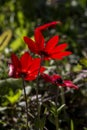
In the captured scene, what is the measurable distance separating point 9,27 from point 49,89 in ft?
4.19

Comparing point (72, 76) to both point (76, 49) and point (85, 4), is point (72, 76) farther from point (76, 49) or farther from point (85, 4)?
point (85, 4)

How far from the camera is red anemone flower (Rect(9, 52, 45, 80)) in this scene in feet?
3.89

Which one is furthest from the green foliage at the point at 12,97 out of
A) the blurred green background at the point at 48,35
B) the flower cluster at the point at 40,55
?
the flower cluster at the point at 40,55

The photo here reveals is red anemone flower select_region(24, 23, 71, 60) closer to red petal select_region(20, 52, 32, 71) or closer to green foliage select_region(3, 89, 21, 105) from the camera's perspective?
red petal select_region(20, 52, 32, 71)

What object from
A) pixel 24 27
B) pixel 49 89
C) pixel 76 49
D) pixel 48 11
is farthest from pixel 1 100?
pixel 48 11

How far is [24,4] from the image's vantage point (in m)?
3.04

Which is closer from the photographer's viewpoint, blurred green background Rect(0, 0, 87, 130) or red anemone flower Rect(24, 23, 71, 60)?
red anemone flower Rect(24, 23, 71, 60)

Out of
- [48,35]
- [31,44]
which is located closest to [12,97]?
[31,44]

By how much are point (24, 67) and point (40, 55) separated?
0.07 m

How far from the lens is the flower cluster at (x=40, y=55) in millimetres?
1161

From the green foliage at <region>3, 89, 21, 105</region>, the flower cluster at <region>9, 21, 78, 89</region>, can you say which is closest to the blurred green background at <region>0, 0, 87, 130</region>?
the green foliage at <region>3, 89, 21, 105</region>

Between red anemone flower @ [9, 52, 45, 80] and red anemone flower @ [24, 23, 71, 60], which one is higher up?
red anemone flower @ [24, 23, 71, 60]

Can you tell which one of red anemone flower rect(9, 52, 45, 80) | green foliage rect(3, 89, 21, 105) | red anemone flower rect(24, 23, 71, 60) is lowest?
green foliage rect(3, 89, 21, 105)

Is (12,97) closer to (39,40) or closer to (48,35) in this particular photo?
(39,40)
